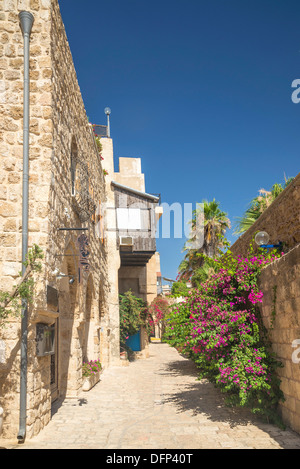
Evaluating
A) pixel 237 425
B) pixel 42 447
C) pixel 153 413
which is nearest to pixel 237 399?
pixel 237 425

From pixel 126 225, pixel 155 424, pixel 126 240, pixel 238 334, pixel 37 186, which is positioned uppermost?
pixel 126 225

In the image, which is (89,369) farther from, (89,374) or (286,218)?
(286,218)

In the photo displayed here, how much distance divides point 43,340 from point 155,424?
84.5 inches

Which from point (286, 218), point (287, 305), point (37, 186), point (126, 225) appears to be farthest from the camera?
point (126, 225)

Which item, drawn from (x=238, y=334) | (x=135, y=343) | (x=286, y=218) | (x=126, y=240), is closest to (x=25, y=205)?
(x=238, y=334)

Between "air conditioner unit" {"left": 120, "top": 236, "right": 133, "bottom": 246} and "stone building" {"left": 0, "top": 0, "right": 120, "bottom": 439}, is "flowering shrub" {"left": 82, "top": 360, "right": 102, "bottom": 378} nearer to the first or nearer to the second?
"stone building" {"left": 0, "top": 0, "right": 120, "bottom": 439}

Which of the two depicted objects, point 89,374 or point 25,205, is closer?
point 25,205

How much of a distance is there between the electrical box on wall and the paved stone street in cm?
Answer: 110

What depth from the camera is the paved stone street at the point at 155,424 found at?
15.5 feet

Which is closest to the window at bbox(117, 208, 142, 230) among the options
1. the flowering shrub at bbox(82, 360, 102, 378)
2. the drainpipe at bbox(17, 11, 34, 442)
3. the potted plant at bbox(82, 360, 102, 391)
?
the potted plant at bbox(82, 360, 102, 391)

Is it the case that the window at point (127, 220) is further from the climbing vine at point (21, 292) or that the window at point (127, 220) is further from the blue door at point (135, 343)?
the climbing vine at point (21, 292)

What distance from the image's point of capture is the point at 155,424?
18.6 ft
